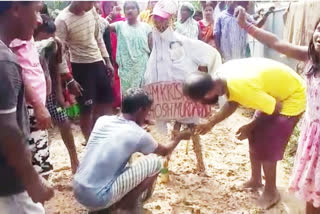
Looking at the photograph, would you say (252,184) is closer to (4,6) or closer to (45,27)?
(45,27)

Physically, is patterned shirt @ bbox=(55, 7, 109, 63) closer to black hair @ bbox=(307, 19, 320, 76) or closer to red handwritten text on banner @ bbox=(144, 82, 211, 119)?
red handwritten text on banner @ bbox=(144, 82, 211, 119)

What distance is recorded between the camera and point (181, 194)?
139 inches

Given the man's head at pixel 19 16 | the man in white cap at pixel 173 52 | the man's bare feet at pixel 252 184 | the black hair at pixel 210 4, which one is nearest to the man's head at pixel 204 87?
the man in white cap at pixel 173 52

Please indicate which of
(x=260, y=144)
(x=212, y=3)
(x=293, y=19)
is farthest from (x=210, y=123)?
(x=212, y=3)

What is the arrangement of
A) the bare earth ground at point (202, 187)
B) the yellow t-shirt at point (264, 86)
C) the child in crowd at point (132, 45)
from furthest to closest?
the child in crowd at point (132, 45) < the bare earth ground at point (202, 187) < the yellow t-shirt at point (264, 86)

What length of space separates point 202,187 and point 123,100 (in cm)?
132

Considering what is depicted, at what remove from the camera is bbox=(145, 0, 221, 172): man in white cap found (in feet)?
11.6

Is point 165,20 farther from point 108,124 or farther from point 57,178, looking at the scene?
point 57,178

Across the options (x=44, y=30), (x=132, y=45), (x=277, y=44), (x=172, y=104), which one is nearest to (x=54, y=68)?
(x=44, y=30)

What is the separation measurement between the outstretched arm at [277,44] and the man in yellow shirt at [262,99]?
0.30m

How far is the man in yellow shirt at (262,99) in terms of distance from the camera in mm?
2895

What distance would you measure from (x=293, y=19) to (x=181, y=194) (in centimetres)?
274

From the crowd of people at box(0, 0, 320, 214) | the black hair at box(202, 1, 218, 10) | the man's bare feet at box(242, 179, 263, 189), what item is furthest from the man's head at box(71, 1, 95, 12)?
→ the black hair at box(202, 1, 218, 10)

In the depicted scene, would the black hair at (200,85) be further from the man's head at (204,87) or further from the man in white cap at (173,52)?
the man in white cap at (173,52)
